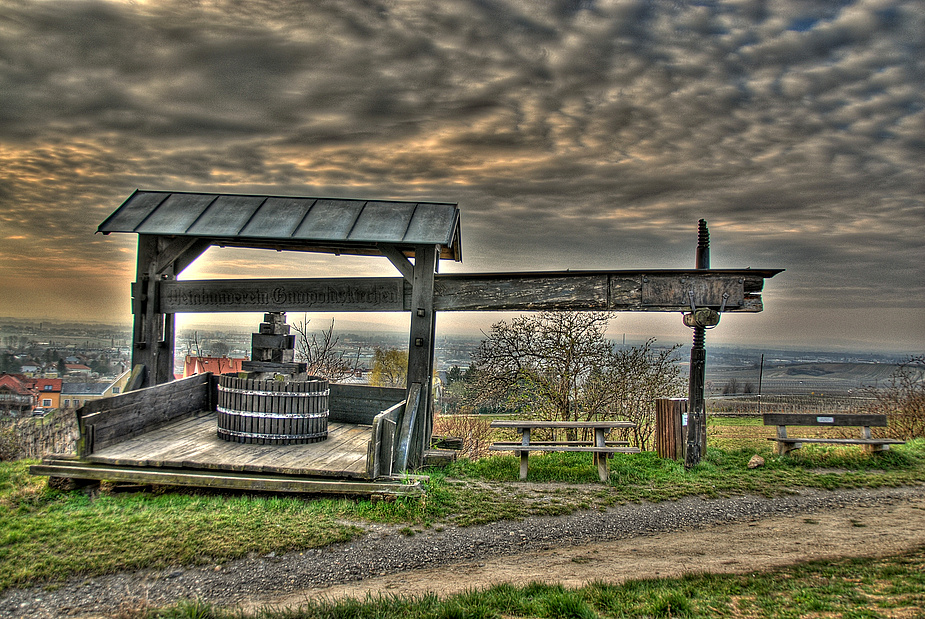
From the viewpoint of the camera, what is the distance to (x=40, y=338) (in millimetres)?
30609

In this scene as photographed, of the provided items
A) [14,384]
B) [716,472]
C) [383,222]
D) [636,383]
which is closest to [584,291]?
[383,222]

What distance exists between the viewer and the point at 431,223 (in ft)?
28.5

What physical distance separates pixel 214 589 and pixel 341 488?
2168 millimetres

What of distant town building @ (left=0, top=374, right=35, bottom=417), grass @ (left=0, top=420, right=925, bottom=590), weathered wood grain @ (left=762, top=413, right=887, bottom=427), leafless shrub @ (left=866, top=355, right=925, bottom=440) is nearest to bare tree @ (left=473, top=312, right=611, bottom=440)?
grass @ (left=0, top=420, right=925, bottom=590)

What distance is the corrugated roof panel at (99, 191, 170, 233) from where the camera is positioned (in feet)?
30.3

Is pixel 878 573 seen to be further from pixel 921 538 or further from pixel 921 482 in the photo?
pixel 921 482

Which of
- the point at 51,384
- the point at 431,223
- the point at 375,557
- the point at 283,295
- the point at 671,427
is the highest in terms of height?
the point at 431,223

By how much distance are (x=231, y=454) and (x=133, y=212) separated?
15.7 ft

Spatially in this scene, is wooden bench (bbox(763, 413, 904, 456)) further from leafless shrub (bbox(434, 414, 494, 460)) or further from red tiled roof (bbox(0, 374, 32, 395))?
red tiled roof (bbox(0, 374, 32, 395))

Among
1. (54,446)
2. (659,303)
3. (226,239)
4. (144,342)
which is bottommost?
(54,446)

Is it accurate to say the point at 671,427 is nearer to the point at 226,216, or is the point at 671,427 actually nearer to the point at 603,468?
the point at 603,468

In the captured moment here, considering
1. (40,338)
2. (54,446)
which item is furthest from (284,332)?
(40,338)

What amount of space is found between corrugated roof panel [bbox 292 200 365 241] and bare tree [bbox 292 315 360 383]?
826 centimetres

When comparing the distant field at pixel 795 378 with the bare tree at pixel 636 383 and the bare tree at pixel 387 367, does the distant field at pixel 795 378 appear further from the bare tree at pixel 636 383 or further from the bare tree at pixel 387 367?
the bare tree at pixel 387 367
